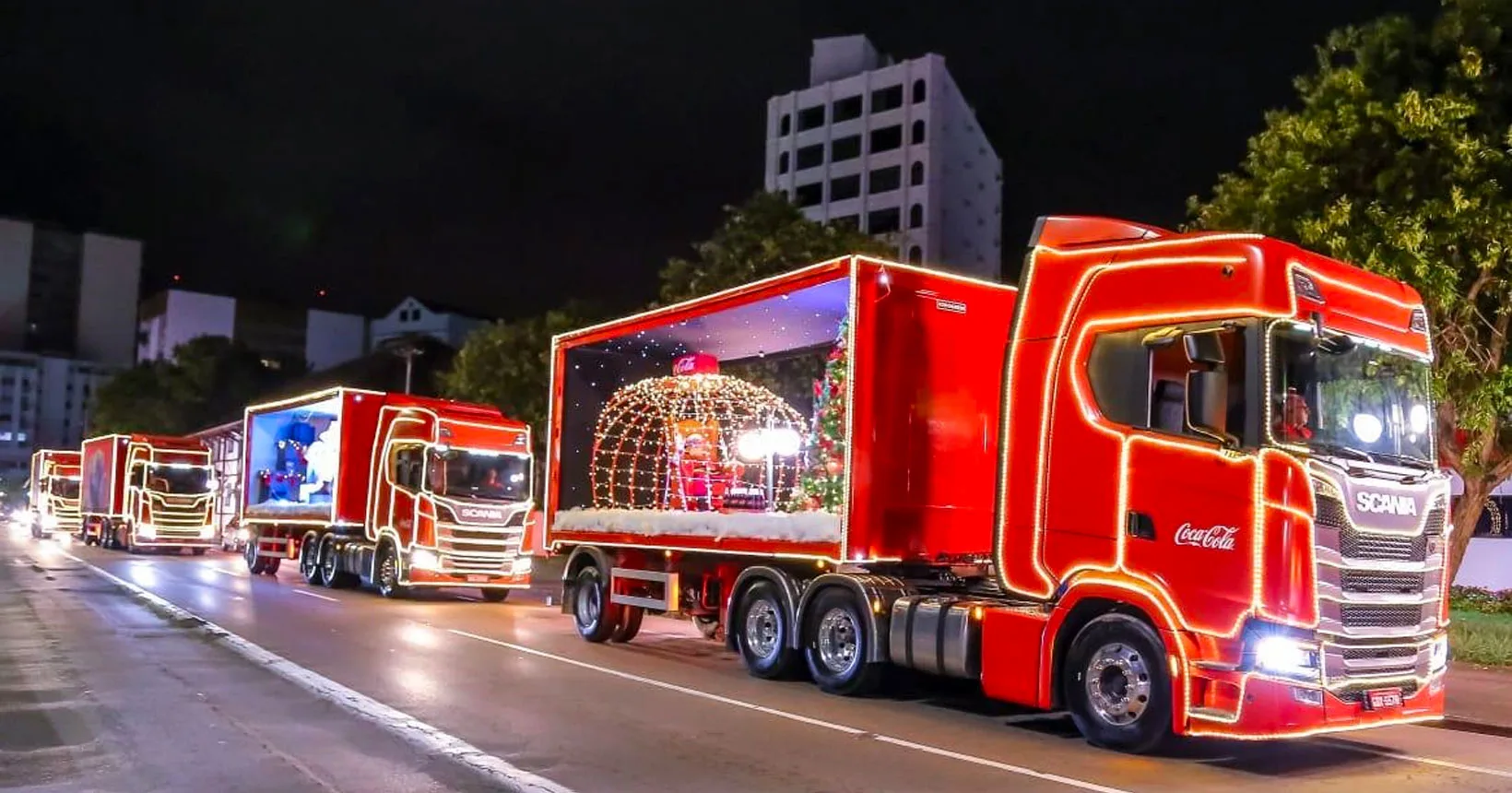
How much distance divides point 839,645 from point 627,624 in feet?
15.6

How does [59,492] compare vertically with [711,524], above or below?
below

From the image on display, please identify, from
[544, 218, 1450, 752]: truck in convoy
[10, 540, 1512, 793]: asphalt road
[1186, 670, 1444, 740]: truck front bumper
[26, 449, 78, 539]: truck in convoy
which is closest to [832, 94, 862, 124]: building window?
[26, 449, 78, 539]: truck in convoy

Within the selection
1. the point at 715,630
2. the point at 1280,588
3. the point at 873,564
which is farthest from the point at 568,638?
the point at 1280,588

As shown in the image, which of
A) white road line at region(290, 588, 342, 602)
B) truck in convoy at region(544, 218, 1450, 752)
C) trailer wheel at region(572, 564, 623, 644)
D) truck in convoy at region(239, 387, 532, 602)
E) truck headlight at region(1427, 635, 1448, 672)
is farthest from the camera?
white road line at region(290, 588, 342, 602)

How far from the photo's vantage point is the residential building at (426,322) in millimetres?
102750

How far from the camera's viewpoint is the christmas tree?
1212 cm

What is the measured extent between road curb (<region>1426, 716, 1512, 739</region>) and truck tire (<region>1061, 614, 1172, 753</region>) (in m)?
3.67

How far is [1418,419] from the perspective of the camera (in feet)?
32.1

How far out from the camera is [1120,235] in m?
10.4

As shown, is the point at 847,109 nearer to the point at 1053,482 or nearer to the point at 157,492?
the point at 157,492

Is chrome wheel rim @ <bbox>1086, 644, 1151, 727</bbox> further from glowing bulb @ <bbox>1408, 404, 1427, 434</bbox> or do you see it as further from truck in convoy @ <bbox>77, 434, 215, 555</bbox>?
truck in convoy @ <bbox>77, 434, 215, 555</bbox>

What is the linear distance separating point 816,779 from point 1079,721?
240cm

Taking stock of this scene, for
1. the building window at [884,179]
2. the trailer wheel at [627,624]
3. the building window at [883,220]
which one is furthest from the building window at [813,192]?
the trailer wheel at [627,624]

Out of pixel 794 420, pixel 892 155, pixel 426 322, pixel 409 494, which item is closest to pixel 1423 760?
pixel 794 420
